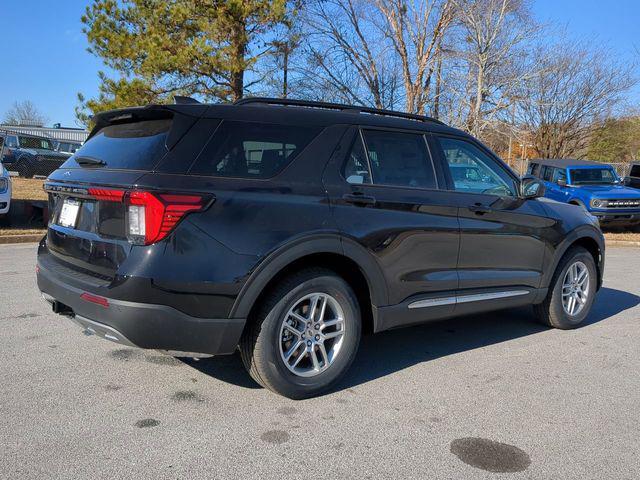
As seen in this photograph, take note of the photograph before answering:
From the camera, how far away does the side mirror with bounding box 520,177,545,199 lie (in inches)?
193

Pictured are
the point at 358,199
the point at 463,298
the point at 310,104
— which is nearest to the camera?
the point at 358,199

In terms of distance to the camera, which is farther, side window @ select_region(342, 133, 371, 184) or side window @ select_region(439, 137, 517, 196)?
side window @ select_region(439, 137, 517, 196)

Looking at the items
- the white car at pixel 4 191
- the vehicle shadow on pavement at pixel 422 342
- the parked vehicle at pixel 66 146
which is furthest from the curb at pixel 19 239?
the parked vehicle at pixel 66 146

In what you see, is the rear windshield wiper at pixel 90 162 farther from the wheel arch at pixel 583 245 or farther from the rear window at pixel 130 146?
the wheel arch at pixel 583 245

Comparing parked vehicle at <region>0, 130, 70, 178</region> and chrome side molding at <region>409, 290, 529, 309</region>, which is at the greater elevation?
parked vehicle at <region>0, 130, 70, 178</region>

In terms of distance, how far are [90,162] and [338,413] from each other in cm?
224

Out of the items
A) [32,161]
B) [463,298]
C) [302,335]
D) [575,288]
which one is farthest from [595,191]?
[32,161]

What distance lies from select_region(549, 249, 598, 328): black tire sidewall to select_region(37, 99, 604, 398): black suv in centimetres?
106

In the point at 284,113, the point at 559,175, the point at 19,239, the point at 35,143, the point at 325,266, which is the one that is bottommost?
the point at 19,239

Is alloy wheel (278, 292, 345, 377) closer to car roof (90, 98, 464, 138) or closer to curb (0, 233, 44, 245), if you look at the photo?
car roof (90, 98, 464, 138)

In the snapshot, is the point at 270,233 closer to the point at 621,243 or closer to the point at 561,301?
the point at 561,301

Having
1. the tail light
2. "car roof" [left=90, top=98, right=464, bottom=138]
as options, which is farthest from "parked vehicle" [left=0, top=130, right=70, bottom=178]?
the tail light

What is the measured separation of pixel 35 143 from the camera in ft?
83.5

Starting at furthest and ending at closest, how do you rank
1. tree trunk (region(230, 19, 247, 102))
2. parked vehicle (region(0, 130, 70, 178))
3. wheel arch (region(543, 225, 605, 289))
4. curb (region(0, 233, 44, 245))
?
parked vehicle (region(0, 130, 70, 178))
tree trunk (region(230, 19, 247, 102))
curb (region(0, 233, 44, 245))
wheel arch (region(543, 225, 605, 289))
